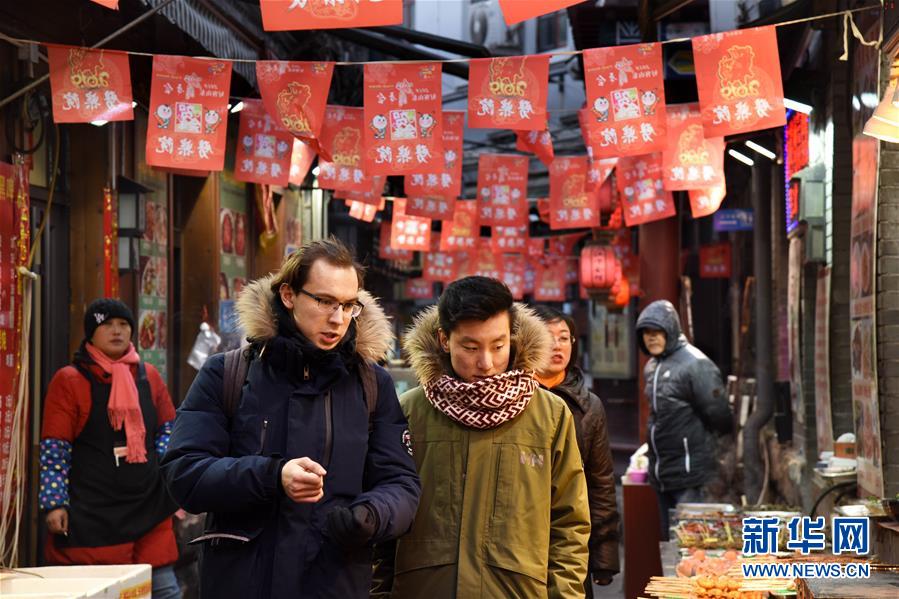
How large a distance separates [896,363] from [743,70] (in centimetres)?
225

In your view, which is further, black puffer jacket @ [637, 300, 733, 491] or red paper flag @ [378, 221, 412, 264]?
red paper flag @ [378, 221, 412, 264]

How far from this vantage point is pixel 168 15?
9.41m

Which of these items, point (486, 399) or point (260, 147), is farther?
point (260, 147)

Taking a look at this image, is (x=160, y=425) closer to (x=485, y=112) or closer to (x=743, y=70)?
(x=485, y=112)

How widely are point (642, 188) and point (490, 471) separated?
33.7 feet

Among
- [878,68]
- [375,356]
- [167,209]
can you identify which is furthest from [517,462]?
[167,209]

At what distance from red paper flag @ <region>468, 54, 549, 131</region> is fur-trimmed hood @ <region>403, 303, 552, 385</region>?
170 inches

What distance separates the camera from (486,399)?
4.46 meters

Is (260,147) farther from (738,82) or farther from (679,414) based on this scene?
(738,82)

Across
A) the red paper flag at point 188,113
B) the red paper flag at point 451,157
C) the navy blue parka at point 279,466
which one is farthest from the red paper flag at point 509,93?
the navy blue parka at point 279,466

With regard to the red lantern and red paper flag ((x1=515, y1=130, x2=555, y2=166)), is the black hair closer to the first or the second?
red paper flag ((x1=515, y1=130, x2=555, y2=166))

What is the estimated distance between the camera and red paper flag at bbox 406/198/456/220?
15219 millimetres

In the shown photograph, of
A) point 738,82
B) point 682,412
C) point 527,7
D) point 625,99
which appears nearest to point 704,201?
point 682,412

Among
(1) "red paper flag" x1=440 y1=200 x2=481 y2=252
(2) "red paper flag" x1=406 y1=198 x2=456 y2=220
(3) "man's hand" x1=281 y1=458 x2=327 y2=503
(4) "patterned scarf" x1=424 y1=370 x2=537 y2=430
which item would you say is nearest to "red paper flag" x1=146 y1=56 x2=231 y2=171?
(4) "patterned scarf" x1=424 y1=370 x2=537 y2=430
